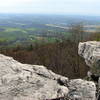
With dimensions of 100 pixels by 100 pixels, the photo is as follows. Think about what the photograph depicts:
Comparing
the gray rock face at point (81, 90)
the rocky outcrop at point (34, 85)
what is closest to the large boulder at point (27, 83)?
the rocky outcrop at point (34, 85)

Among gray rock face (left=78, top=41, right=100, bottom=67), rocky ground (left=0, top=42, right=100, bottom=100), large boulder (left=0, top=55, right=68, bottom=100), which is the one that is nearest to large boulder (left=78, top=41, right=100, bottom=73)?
gray rock face (left=78, top=41, right=100, bottom=67)

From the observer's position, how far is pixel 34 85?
32.7 ft

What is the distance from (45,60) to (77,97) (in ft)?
82.5

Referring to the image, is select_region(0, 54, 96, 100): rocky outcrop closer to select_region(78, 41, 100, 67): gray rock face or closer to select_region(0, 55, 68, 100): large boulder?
select_region(0, 55, 68, 100): large boulder

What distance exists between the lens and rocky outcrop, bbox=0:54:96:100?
9.38 m

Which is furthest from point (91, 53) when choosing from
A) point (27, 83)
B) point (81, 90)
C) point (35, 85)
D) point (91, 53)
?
point (27, 83)

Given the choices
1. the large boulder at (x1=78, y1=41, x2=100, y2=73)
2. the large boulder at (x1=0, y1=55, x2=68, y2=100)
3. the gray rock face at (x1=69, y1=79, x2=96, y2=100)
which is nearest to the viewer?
the large boulder at (x1=0, y1=55, x2=68, y2=100)

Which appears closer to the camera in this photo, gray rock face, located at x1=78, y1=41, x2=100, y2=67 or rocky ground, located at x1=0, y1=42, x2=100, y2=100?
rocky ground, located at x1=0, y1=42, x2=100, y2=100

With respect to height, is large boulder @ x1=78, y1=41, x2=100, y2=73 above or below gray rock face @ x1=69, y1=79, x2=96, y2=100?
above

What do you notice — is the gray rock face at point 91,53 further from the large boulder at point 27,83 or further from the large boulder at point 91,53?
the large boulder at point 27,83

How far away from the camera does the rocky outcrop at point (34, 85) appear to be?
369 inches

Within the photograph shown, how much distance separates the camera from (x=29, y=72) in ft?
35.8

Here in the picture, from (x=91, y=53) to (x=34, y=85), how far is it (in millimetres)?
8043

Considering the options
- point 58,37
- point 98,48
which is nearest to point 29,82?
point 98,48
